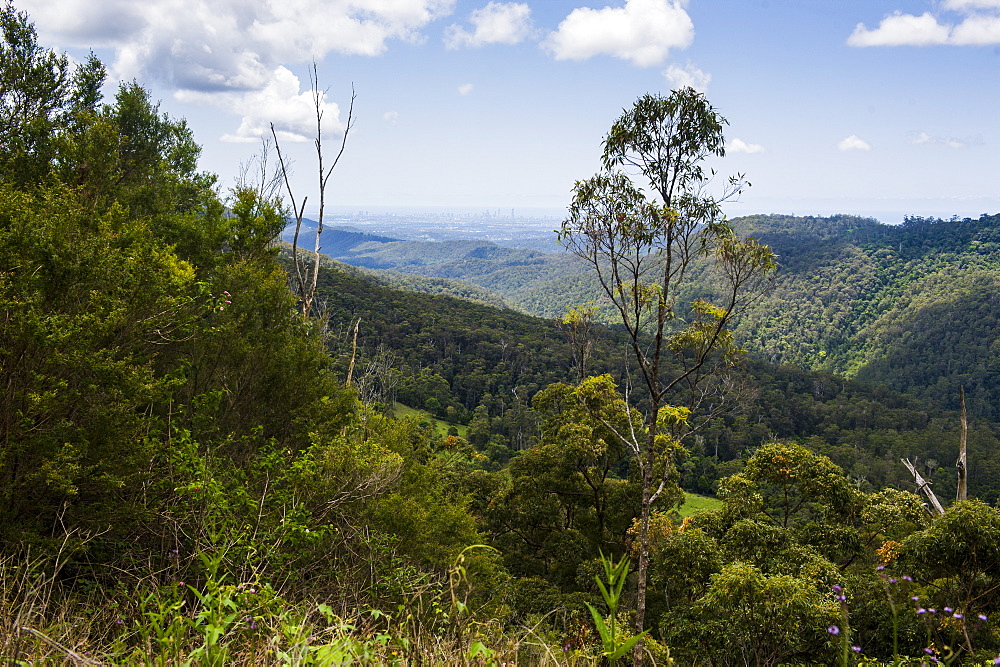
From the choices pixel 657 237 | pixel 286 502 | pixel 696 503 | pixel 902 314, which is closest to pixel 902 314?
pixel 902 314

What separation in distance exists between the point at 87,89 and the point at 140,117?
1575mm

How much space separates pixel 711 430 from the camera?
7138 centimetres

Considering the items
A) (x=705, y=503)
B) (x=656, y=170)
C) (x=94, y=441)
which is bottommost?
(x=705, y=503)

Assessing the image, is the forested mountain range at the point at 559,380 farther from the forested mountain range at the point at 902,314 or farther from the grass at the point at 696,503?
the forested mountain range at the point at 902,314

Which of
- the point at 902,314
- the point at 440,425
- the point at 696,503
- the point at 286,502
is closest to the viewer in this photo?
the point at 286,502

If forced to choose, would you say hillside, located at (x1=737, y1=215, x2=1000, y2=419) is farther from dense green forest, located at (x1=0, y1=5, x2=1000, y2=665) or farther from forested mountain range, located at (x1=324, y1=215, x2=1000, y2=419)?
dense green forest, located at (x1=0, y1=5, x2=1000, y2=665)

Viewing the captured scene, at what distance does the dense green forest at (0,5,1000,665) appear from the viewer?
274 cm

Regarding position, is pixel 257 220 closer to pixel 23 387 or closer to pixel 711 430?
pixel 23 387

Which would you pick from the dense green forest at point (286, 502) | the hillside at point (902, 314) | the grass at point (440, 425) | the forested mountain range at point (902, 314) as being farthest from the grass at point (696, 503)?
the hillside at point (902, 314)

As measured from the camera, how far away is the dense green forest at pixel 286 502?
2738 millimetres

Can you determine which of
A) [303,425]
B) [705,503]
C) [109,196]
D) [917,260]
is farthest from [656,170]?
[917,260]

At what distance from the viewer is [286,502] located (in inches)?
251

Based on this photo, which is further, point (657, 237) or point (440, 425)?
point (440, 425)

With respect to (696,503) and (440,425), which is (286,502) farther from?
(440,425)
